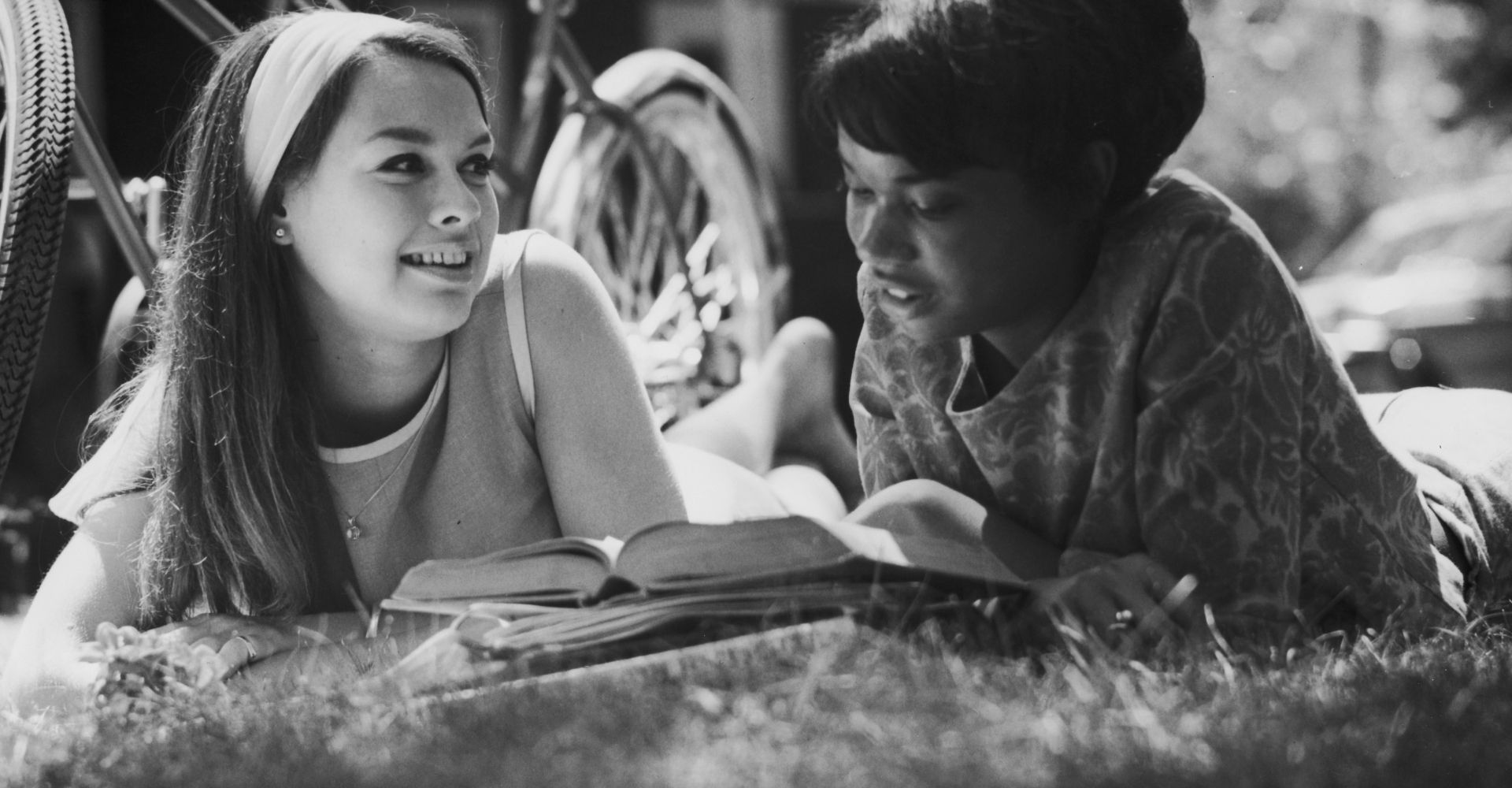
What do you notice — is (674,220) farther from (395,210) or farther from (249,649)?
(249,649)

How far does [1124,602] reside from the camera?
65.7 inches

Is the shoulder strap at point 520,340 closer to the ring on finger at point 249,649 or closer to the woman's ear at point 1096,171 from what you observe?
the ring on finger at point 249,649

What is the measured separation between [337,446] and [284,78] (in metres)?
0.49

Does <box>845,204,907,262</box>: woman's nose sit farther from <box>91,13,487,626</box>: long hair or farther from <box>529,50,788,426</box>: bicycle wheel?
<box>529,50,788,426</box>: bicycle wheel

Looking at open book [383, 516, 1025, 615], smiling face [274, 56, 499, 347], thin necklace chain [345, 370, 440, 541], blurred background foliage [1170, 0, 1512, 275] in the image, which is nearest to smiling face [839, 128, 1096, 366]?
open book [383, 516, 1025, 615]

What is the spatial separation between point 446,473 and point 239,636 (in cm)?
41

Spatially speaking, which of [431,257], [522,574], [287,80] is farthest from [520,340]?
[522,574]

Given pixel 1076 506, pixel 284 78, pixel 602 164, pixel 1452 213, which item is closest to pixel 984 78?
pixel 1076 506

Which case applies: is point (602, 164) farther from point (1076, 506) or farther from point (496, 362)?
point (1076, 506)

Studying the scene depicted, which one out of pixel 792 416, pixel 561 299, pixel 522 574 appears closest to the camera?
pixel 522 574

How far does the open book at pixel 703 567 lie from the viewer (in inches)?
65.2

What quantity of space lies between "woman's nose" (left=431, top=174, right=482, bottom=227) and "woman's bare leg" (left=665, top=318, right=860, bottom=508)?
1.23m

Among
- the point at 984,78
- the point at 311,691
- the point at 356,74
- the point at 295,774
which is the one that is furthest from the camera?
the point at 356,74

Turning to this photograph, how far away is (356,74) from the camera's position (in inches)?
84.7
